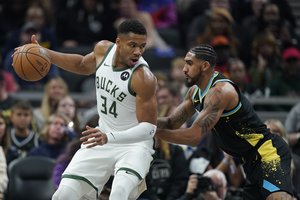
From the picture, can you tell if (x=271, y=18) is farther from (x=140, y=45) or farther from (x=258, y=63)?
(x=140, y=45)

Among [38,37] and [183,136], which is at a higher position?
[38,37]

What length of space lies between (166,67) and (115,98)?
675 centimetres

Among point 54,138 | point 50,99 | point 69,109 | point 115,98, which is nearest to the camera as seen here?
point 115,98

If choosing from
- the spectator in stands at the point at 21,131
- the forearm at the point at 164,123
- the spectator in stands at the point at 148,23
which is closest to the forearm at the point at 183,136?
the forearm at the point at 164,123

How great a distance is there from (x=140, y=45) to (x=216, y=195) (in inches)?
115

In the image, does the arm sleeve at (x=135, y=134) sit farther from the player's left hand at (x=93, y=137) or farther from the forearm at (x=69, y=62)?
the forearm at (x=69, y=62)

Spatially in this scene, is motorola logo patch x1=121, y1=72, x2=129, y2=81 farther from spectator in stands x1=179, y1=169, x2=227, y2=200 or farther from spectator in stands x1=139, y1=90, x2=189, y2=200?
spectator in stands x1=139, y1=90, x2=189, y2=200

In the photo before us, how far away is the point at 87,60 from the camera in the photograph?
920cm

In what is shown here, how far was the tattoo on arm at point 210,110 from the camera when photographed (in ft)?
28.5

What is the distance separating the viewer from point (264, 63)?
1486 cm

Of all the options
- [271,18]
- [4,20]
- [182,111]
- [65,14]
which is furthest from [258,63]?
[182,111]

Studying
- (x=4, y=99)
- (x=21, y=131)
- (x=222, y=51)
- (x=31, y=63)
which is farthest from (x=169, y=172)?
(x=222, y=51)

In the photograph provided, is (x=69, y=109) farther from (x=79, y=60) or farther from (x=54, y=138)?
(x=79, y=60)

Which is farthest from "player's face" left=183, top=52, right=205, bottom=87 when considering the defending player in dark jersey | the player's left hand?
the player's left hand
